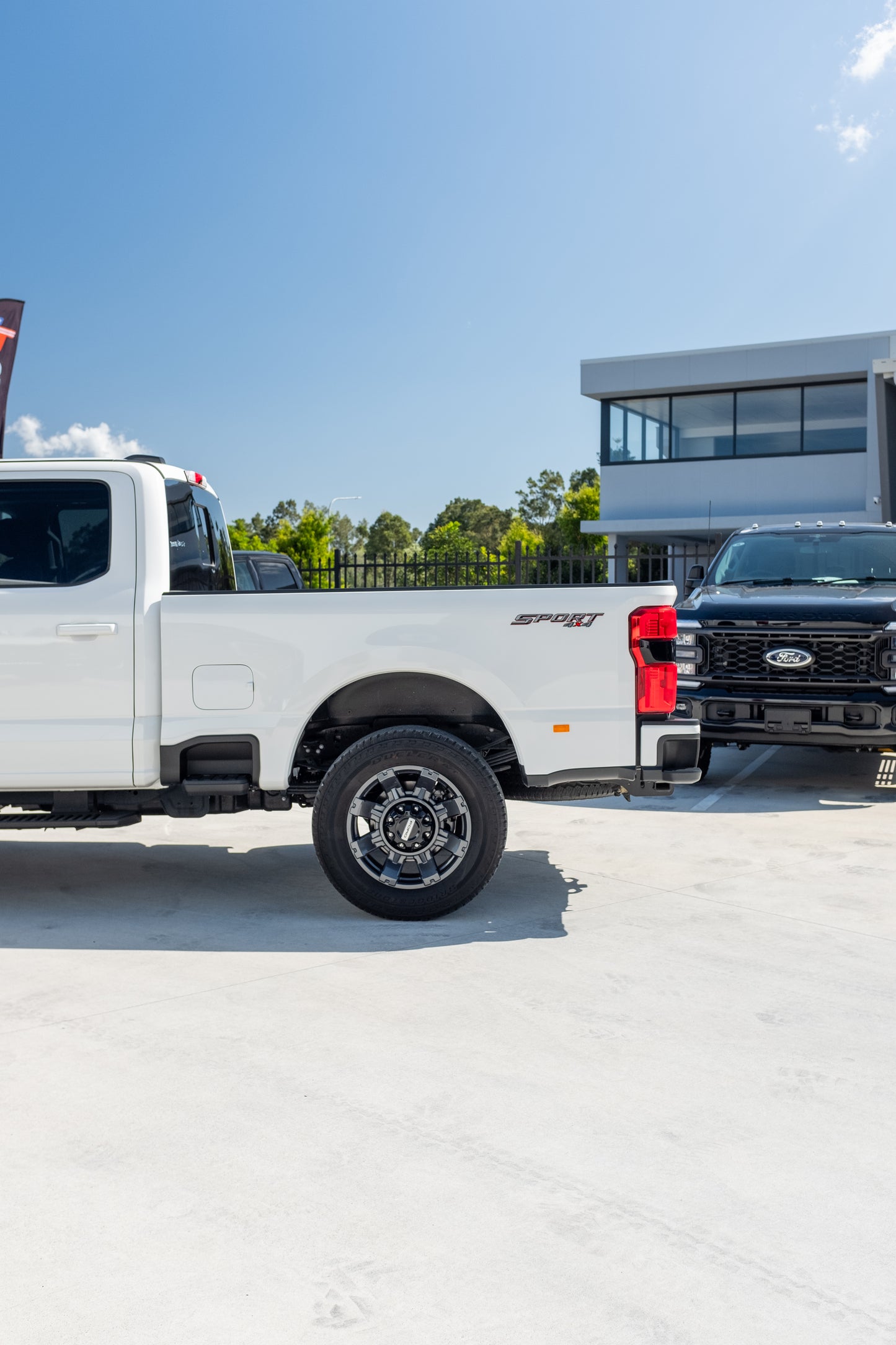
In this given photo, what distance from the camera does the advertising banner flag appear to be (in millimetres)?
19453

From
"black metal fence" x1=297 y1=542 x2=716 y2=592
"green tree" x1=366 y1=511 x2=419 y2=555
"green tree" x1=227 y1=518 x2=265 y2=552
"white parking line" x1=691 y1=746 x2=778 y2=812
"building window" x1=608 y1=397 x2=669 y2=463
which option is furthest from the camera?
"green tree" x1=366 y1=511 x2=419 y2=555

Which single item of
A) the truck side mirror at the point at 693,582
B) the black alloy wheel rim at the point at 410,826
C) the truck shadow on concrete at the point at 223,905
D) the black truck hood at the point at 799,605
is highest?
the truck side mirror at the point at 693,582

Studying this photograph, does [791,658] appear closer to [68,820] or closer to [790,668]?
[790,668]

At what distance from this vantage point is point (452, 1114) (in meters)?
3.77

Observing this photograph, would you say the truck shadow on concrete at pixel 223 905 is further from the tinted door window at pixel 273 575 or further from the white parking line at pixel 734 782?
the tinted door window at pixel 273 575

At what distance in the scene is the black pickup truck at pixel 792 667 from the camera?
30.5ft

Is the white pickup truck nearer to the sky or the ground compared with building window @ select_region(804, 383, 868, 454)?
nearer to the ground

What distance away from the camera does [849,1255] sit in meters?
2.98

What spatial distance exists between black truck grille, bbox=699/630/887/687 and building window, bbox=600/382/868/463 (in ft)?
77.1

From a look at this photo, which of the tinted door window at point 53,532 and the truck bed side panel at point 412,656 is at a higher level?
the tinted door window at point 53,532

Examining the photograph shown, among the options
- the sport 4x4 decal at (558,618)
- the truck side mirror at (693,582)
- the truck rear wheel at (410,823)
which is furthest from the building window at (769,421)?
the truck rear wheel at (410,823)

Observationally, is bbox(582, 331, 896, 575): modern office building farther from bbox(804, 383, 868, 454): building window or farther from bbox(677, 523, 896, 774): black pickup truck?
bbox(677, 523, 896, 774): black pickup truck

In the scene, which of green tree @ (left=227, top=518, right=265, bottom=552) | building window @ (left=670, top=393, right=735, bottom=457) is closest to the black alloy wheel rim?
building window @ (left=670, top=393, right=735, bottom=457)

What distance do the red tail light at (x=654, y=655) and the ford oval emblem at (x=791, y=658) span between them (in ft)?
12.4
